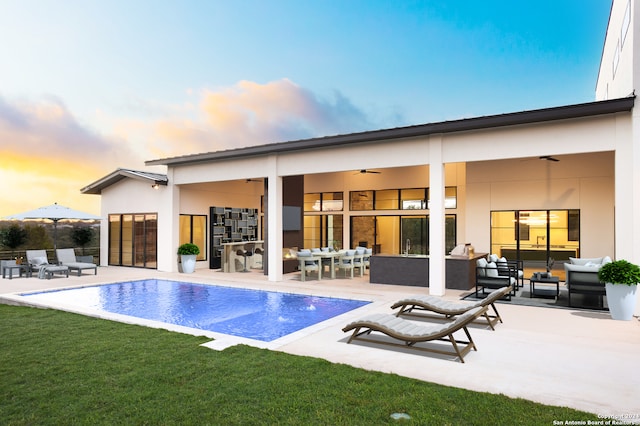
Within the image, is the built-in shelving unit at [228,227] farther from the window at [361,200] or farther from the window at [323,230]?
the window at [361,200]

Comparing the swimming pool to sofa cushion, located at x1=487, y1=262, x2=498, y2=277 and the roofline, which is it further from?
the roofline

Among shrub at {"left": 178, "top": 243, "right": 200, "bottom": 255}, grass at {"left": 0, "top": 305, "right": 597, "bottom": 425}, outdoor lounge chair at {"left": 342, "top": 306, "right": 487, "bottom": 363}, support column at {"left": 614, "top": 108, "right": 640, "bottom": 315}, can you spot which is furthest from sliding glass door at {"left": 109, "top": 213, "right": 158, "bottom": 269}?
support column at {"left": 614, "top": 108, "right": 640, "bottom": 315}

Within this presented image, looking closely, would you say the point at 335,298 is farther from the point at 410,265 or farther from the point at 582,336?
the point at 582,336

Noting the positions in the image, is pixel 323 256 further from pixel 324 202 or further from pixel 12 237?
pixel 12 237

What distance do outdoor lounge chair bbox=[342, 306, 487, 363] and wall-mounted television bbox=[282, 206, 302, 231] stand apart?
903 cm

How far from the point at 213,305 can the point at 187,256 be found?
Result: 6.46 m

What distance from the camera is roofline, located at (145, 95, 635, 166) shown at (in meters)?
8.36

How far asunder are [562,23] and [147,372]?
1211 inches

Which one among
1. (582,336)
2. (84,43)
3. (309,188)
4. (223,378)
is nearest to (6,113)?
(84,43)

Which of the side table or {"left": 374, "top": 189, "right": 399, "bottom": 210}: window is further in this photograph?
{"left": 374, "top": 189, "right": 399, "bottom": 210}: window

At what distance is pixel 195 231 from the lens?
56.6ft

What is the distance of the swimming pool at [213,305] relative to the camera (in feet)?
25.7

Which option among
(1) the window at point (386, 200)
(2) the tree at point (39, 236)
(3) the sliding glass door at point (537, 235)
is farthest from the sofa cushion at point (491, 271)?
(2) the tree at point (39, 236)

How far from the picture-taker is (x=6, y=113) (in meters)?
19.2
